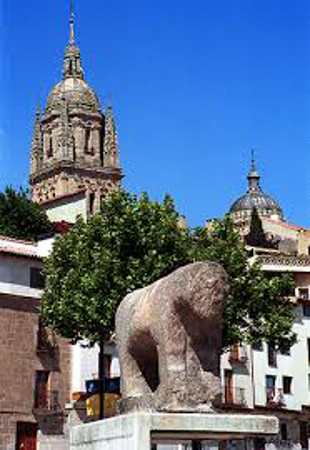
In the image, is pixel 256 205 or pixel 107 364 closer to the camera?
pixel 107 364

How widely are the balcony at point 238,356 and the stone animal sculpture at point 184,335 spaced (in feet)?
135

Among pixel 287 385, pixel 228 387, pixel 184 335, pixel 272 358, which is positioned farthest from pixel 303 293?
pixel 184 335

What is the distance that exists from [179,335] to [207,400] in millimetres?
1133

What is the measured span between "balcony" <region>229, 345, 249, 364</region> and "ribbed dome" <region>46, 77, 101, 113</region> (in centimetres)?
8826

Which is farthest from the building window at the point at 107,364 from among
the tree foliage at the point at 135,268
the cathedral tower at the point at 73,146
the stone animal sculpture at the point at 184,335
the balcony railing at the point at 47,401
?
the cathedral tower at the point at 73,146

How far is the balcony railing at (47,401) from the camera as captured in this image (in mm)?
45516

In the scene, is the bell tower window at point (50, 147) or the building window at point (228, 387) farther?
the bell tower window at point (50, 147)

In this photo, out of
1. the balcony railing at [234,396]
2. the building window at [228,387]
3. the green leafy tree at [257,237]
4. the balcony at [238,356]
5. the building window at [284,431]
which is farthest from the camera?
the green leafy tree at [257,237]

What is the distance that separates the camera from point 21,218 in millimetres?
76188

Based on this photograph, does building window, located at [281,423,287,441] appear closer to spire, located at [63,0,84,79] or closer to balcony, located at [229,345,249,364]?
balcony, located at [229,345,249,364]

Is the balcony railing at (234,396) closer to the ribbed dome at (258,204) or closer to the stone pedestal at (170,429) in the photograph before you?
the stone pedestal at (170,429)

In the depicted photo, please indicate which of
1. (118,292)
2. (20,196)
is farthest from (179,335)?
(20,196)

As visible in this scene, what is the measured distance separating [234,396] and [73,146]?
290 feet

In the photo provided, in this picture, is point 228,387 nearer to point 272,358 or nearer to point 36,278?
point 272,358
